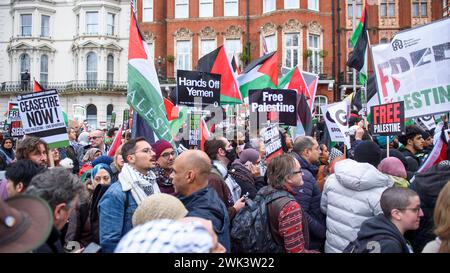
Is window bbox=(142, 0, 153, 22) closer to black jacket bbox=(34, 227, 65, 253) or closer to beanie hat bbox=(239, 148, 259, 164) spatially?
beanie hat bbox=(239, 148, 259, 164)

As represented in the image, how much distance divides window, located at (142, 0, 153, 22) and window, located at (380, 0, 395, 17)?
17.3 m

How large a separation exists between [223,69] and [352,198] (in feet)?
18.8

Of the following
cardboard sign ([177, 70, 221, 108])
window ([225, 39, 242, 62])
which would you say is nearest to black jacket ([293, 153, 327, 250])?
cardboard sign ([177, 70, 221, 108])

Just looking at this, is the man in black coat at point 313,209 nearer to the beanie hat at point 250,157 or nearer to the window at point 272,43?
the beanie hat at point 250,157

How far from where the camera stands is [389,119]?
19.6ft

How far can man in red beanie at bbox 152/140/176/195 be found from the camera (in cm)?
496

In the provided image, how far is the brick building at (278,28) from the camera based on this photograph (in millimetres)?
30688

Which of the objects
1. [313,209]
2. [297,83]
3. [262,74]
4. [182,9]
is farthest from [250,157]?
[182,9]

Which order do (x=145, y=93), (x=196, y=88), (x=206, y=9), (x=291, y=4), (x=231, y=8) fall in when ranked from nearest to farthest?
1. (x=145, y=93)
2. (x=196, y=88)
3. (x=291, y=4)
4. (x=231, y=8)
5. (x=206, y=9)

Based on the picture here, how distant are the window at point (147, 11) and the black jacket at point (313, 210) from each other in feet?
103

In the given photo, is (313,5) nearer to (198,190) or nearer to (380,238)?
(198,190)

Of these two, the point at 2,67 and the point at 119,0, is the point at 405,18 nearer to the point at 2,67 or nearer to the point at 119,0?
the point at 119,0
